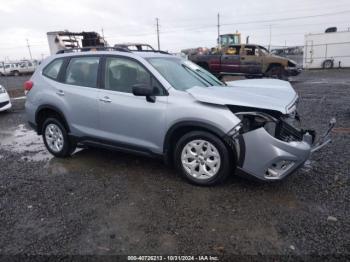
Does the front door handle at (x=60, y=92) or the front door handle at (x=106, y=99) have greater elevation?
the front door handle at (x=60, y=92)

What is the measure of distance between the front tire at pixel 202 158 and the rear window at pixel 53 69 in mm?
2562

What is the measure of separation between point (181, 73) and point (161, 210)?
2.05 metres

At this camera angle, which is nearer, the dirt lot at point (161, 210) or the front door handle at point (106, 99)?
the dirt lot at point (161, 210)

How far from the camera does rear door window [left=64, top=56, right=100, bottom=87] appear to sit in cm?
469

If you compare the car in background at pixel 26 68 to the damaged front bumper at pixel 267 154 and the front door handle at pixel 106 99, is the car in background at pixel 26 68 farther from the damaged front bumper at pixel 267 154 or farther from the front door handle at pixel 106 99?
the damaged front bumper at pixel 267 154

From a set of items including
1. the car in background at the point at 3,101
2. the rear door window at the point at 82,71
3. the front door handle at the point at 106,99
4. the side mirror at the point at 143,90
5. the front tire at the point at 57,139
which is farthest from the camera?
the car in background at the point at 3,101

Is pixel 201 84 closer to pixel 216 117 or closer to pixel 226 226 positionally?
pixel 216 117

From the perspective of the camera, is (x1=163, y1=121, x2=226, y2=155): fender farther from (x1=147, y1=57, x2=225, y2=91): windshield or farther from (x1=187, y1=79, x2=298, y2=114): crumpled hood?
(x1=147, y1=57, x2=225, y2=91): windshield

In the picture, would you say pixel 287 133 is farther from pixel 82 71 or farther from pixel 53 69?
pixel 53 69

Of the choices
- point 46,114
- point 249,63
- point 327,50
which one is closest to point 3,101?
point 46,114

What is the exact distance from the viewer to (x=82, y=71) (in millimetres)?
4844

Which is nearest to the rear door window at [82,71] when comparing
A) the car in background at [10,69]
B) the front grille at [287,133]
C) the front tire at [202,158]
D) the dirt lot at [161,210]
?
the dirt lot at [161,210]

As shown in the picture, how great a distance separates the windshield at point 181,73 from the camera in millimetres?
4227

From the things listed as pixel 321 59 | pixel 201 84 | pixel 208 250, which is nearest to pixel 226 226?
pixel 208 250
